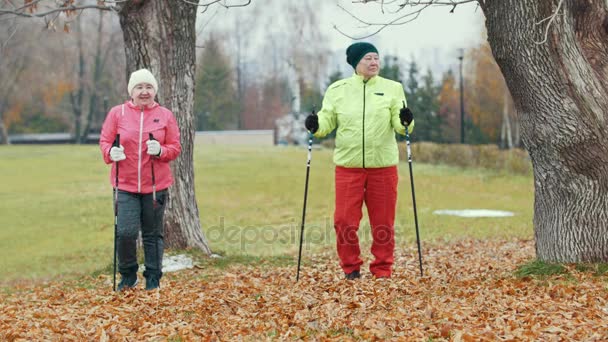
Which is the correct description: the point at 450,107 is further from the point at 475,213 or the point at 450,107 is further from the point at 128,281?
the point at 128,281

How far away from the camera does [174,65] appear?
→ 9.70 metres

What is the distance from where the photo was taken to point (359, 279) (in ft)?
23.8

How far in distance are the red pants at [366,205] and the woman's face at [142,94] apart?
1820 millimetres

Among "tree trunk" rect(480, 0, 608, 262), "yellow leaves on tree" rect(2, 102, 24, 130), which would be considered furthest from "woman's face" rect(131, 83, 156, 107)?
"yellow leaves on tree" rect(2, 102, 24, 130)

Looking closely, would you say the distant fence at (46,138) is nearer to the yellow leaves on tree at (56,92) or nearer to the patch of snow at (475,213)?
the yellow leaves on tree at (56,92)

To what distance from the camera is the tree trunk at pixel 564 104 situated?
6.88 m

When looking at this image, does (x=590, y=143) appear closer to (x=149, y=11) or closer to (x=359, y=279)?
(x=359, y=279)

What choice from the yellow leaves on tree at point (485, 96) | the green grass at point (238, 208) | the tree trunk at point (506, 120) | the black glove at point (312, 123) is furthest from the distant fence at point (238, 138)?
the black glove at point (312, 123)

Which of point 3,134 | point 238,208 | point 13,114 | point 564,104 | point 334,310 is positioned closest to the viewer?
point 334,310

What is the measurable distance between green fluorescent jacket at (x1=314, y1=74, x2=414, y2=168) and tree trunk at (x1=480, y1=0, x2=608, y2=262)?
1.03 meters

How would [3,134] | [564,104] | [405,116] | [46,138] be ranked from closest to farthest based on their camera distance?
[564,104], [405,116], [3,134], [46,138]

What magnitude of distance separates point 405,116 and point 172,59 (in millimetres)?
3604

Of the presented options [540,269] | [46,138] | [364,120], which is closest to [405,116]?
[364,120]

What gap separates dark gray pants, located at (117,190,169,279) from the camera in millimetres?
7129
